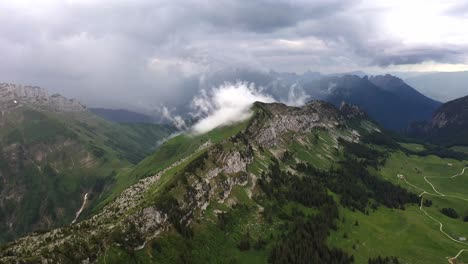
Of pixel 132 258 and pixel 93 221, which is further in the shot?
pixel 93 221

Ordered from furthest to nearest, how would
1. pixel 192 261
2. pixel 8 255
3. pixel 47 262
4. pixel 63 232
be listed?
pixel 192 261
pixel 63 232
pixel 8 255
pixel 47 262

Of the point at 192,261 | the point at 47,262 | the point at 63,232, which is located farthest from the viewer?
the point at 192,261

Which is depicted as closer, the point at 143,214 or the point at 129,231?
the point at 129,231

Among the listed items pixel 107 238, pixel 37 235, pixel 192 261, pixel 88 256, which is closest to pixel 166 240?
pixel 192 261

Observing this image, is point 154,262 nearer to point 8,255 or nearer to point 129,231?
point 129,231

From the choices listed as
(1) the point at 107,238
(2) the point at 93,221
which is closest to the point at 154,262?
(1) the point at 107,238

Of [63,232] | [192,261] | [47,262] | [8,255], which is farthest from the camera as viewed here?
[192,261]

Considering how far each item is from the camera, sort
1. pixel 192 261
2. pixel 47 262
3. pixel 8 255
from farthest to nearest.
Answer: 1. pixel 192 261
2. pixel 8 255
3. pixel 47 262

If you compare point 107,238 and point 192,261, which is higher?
point 107,238

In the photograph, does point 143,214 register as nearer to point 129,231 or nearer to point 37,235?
point 129,231
